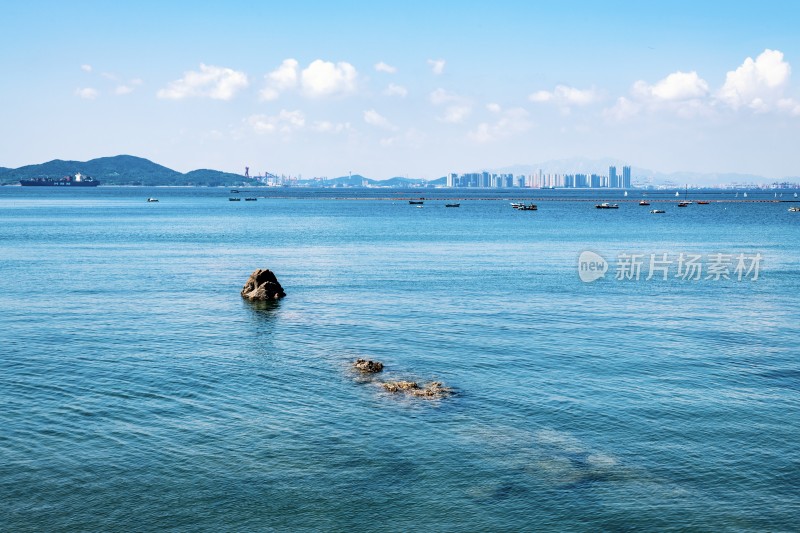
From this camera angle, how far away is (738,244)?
163m

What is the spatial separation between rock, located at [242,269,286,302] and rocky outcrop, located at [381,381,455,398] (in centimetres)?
3784

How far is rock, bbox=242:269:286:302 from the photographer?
281 ft

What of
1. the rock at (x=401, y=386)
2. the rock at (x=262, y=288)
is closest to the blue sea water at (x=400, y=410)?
the rock at (x=401, y=386)

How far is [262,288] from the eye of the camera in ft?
281

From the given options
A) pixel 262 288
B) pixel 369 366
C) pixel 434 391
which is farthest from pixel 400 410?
pixel 262 288

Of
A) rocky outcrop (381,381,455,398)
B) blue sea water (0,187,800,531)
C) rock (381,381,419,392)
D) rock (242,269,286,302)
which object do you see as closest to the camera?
blue sea water (0,187,800,531)

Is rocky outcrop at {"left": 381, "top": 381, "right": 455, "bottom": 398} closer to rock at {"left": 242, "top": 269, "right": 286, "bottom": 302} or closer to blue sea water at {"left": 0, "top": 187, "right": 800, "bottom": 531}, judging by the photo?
blue sea water at {"left": 0, "top": 187, "right": 800, "bottom": 531}

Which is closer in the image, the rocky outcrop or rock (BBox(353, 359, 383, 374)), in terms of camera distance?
the rocky outcrop

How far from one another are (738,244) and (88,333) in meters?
140

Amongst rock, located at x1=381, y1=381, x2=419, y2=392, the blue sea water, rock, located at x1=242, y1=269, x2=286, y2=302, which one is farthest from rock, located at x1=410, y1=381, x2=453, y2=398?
rock, located at x1=242, y1=269, x2=286, y2=302

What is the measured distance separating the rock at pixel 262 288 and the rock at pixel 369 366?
3290cm

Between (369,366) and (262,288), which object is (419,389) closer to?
(369,366)

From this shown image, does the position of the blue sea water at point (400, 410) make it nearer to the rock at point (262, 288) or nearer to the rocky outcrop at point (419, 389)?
the rocky outcrop at point (419, 389)

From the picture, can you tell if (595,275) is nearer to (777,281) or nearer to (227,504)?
(777,281)
